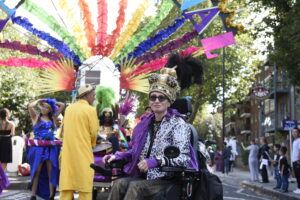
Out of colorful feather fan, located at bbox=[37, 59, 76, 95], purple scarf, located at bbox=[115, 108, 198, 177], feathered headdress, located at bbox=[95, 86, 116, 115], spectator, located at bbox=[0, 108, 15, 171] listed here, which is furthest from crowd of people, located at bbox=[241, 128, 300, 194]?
purple scarf, located at bbox=[115, 108, 198, 177]

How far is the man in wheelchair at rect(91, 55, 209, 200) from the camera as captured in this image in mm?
3994

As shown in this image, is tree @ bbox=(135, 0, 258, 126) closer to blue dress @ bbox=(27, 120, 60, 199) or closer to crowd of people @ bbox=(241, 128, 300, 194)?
crowd of people @ bbox=(241, 128, 300, 194)

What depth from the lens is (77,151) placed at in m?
6.88

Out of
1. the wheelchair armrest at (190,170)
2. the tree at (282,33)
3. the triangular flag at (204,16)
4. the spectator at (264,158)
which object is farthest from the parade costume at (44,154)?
the spectator at (264,158)

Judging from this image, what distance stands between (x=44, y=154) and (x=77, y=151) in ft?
6.17

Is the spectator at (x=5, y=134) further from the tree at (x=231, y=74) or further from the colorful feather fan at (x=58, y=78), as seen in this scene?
the tree at (x=231, y=74)

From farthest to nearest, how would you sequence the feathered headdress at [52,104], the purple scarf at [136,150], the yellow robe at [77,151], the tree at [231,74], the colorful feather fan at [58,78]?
the tree at [231,74] → the colorful feather fan at [58,78] → the feathered headdress at [52,104] → the yellow robe at [77,151] → the purple scarf at [136,150]

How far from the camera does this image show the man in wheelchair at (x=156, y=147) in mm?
3994

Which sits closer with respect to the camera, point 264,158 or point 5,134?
point 5,134

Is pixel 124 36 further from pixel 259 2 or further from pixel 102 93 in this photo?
pixel 259 2

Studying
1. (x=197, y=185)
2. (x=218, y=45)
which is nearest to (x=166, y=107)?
(x=197, y=185)

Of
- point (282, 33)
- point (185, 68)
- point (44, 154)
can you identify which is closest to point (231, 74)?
point (282, 33)

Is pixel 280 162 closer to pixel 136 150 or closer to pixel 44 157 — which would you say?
pixel 44 157

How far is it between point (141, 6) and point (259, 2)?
10058mm
